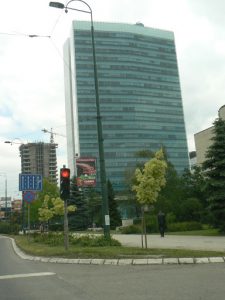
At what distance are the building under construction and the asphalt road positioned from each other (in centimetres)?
5268

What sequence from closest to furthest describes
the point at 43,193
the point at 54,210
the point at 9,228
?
1. the point at 54,210
2. the point at 43,193
3. the point at 9,228

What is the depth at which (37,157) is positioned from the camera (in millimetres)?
71812

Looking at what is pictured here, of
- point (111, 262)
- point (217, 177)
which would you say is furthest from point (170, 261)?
point (217, 177)

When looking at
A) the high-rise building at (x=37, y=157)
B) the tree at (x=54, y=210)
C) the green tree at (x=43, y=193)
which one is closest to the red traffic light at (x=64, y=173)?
the tree at (x=54, y=210)

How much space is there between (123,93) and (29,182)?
1848 inches

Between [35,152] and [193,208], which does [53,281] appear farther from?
[35,152]

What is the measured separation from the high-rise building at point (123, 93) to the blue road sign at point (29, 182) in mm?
8956

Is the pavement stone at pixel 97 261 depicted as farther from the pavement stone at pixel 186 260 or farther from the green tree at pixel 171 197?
the green tree at pixel 171 197

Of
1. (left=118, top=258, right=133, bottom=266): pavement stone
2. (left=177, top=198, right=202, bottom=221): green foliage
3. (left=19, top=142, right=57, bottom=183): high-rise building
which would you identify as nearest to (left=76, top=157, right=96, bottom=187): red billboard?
(left=177, top=198, right=202, bottom=221): green foliage

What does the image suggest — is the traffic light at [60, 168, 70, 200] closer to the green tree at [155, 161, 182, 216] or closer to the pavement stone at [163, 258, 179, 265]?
the pavement stone at [163, 258, 179, 265]

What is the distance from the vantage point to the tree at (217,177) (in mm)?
27922

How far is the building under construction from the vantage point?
224 ft

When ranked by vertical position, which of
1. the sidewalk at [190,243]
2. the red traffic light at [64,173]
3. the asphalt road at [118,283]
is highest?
the red traffic light at [64,173]

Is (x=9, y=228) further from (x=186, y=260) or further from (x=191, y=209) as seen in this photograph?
(x=186, y=260)
